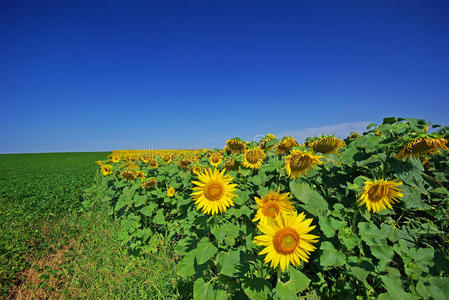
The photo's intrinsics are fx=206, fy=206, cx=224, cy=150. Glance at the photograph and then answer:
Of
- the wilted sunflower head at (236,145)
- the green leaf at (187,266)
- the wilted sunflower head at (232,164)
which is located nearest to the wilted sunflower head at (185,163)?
the wilted sunflower head at (236,145)

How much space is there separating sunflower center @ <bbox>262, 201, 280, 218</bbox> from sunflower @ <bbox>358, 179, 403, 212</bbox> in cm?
66

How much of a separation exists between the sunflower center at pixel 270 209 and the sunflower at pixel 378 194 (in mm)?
663

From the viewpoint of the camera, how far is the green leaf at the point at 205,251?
1469mm

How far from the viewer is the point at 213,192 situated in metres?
1.64

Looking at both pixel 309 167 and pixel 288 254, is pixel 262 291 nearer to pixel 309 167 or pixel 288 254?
pixel 288 254

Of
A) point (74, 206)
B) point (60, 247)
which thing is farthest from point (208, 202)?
point (74, 206)

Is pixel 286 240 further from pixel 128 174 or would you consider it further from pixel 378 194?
pixel 128 174

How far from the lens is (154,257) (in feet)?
10.3

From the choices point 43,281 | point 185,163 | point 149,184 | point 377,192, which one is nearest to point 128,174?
point 149,184

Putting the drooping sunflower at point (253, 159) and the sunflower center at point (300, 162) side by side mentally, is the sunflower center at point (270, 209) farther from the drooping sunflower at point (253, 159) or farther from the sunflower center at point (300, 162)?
the drooping sunflower at point (253, 159)

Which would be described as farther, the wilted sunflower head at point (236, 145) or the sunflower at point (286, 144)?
the wilted sunflower head at point (236, 145)

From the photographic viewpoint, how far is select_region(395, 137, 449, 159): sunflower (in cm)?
149

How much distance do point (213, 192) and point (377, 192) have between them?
50.4 inches

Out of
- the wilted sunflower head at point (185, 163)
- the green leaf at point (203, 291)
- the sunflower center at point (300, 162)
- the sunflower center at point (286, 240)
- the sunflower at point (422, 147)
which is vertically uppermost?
the sunflower at point (422, 147)
